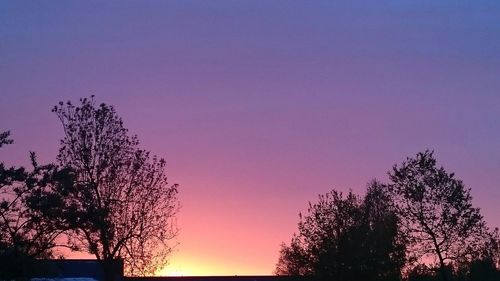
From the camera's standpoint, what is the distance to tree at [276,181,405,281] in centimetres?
5506

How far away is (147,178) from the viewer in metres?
46.9

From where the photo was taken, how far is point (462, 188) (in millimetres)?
56062

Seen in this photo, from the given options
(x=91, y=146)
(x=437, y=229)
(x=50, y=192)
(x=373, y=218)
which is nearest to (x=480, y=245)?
(x=437, y=229)

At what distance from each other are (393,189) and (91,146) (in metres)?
22.2

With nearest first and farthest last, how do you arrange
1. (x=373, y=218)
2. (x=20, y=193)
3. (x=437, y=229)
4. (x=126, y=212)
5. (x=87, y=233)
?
(x=20, y=193), (x=87, y=233), (x=126, y=212), (x=437, y=229), (x=373, y=218)

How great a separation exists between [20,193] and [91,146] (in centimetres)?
852

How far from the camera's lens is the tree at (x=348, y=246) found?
2168 inches

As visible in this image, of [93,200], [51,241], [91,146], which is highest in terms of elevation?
[91,146]

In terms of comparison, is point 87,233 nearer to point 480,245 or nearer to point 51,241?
point 51,241

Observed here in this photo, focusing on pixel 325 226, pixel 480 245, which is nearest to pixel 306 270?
pixel 325 226

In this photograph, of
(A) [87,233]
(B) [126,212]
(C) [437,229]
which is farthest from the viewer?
(C) [437,229]

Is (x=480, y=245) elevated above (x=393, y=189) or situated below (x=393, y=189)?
below

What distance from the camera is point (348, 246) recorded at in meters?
55.2

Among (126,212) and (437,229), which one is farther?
(437,229)
